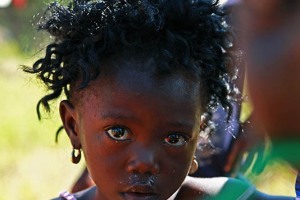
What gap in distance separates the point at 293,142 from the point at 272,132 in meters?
0.06

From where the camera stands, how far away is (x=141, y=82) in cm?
224

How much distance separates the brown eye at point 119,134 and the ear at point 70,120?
238 mm

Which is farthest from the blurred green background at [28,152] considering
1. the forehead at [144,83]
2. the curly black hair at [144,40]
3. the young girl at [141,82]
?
the forehead at [144,83]

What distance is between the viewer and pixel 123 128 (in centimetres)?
223

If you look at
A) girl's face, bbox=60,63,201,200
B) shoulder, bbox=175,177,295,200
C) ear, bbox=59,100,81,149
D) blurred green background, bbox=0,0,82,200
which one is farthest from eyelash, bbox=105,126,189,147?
blurred green background, bbox=0,0,82,200

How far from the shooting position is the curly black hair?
228cm

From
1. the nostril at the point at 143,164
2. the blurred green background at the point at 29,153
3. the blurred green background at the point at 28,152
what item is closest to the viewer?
the nostril at the point at 143,164

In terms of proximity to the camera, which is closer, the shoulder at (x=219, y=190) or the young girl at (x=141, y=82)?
the young girl at (x=141, y=82)

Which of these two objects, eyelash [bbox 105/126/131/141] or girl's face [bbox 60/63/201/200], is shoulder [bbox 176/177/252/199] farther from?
eyelash [bbox 105/126/131/141]

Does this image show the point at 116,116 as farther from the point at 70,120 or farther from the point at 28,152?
the point at 28,152

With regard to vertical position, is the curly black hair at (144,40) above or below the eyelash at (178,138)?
above

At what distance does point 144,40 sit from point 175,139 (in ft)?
1.08

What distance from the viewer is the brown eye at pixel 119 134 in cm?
222

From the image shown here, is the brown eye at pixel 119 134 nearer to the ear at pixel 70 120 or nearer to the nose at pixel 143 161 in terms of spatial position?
the nose at pixel 143 161
